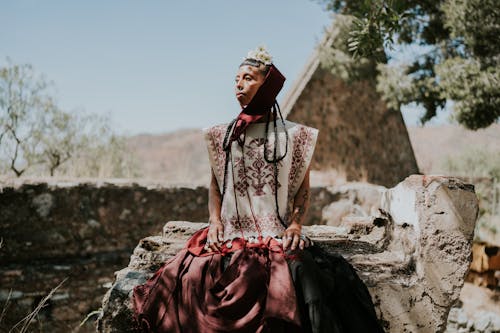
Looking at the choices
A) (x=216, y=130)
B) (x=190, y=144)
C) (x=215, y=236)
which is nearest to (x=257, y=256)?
(x=215, y=236)

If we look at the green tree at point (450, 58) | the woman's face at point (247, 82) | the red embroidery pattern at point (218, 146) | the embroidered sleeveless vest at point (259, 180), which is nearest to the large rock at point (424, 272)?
the embroidered sleeveless vest at point (259, 180)

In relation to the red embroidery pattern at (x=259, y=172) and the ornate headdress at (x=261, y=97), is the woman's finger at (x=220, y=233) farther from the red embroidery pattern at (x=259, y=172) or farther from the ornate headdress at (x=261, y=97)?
the ornate headdress at (x=261, y=97)

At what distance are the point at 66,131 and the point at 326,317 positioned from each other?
1029cm

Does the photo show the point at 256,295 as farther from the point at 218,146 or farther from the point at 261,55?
the point at 261,55

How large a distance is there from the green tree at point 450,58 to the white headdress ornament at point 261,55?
67.5 inches

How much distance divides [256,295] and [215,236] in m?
0.51

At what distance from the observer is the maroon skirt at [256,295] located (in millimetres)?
2002

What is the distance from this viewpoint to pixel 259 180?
257 centimetres

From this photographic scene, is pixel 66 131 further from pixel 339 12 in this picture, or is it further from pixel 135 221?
pixel 339 12

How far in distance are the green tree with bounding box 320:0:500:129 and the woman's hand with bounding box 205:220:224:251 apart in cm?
245

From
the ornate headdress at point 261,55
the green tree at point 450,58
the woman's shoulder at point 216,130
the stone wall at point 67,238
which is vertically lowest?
the stone wall at point 67,238

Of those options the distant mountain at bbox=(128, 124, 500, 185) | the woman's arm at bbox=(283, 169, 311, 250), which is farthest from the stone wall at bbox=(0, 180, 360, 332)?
the distant mountain at bbox=(128, 124, 500, 185)

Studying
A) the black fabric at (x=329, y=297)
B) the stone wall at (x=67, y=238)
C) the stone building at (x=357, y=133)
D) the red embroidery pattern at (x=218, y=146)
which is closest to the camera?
the black fabric at (x=329, y=297)

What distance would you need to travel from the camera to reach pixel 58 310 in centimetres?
537
